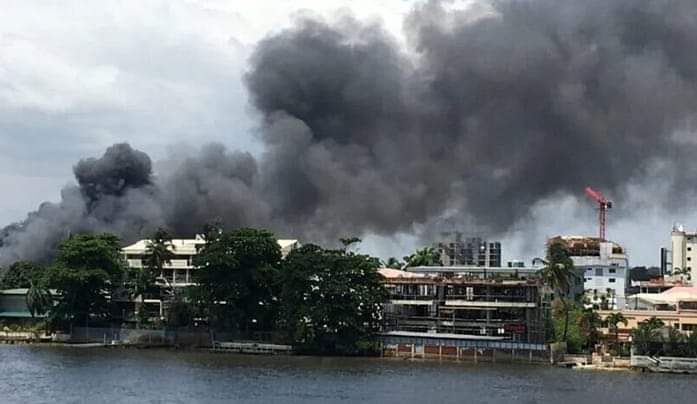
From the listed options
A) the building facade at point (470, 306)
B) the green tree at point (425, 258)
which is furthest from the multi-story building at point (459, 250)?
the building facade at point (470, 306)

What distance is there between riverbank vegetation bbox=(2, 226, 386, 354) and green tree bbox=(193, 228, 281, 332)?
0.07 metres

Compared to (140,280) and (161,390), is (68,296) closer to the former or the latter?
(140,280)

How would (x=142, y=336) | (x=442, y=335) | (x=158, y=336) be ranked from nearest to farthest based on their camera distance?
(x=442, y=335) < (x=158, y=336) < (x=142, y=336)

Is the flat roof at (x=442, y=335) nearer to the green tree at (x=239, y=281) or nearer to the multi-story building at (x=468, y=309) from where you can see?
the multi-story building at (x=468, y=309)

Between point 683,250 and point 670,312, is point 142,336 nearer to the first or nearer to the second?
point 670,312

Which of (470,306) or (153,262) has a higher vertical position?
(153,262)

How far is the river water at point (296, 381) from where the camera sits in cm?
5534

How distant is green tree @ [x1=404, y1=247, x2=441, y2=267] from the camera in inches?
4670

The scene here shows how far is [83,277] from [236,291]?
477 inches

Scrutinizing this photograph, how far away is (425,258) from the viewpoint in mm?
119250

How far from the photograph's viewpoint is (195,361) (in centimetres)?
7300

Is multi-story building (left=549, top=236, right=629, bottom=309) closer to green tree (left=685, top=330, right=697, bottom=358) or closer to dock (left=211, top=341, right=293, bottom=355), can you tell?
green tree (left=685, top=330, right=697, bottom=358)

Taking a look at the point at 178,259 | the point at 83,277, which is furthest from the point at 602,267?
the point at 83,277

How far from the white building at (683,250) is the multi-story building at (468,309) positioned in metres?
59.2
